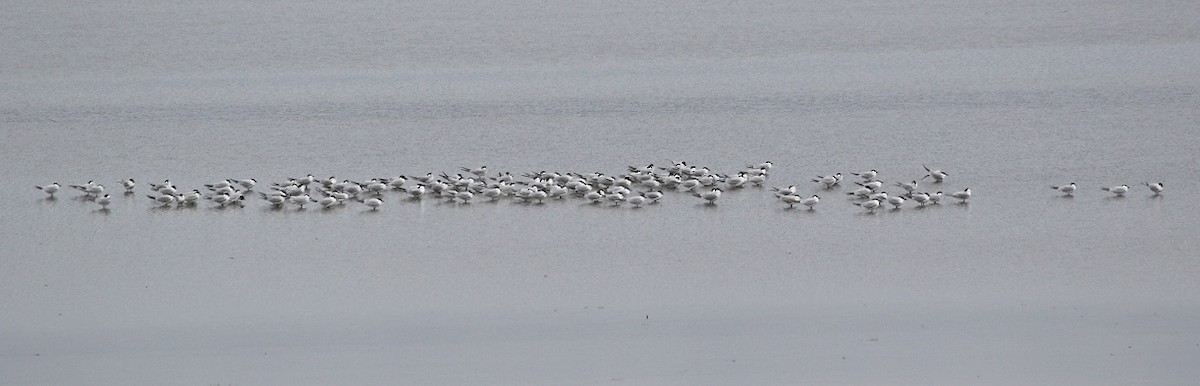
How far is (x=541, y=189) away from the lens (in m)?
13.9

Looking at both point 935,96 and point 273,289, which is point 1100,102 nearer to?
point 935,96

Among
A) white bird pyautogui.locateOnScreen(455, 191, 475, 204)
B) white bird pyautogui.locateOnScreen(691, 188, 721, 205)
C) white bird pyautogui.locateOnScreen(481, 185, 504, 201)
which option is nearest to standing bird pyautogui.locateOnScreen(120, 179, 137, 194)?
white bird pyautogui.locateOnScreen(455, 191, 475, 204)

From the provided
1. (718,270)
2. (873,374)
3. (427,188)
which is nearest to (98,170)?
(427,188)

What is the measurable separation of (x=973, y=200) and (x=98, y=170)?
895 centimetres

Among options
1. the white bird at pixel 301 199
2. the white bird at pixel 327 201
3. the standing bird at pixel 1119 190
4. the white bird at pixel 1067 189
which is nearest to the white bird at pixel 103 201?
the white bird at pixel 301 199

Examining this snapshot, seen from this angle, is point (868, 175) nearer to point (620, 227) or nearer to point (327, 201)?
point (620, 227)

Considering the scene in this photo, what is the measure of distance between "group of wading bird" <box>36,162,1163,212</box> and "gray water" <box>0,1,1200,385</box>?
175 millimetres

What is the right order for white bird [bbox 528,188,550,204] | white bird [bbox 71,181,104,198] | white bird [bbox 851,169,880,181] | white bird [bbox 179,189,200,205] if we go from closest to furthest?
white bird [bbox 528,188,550,204]
white bird [bbox 179,189,200,205]
white bird [bbox 851,169,880,181]
white bird [bbox 71,181,104,198]

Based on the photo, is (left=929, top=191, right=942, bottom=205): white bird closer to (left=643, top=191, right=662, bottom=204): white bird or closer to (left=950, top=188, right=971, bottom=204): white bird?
(left=950, top=188, right=971, bottom=204): white bird

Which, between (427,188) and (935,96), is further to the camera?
(935,96)

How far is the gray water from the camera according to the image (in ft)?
30.4

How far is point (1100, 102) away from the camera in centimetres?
1889

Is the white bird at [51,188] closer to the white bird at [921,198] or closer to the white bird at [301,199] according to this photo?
the white bird at [301,199]

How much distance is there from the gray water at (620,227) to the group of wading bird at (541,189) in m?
0.17
